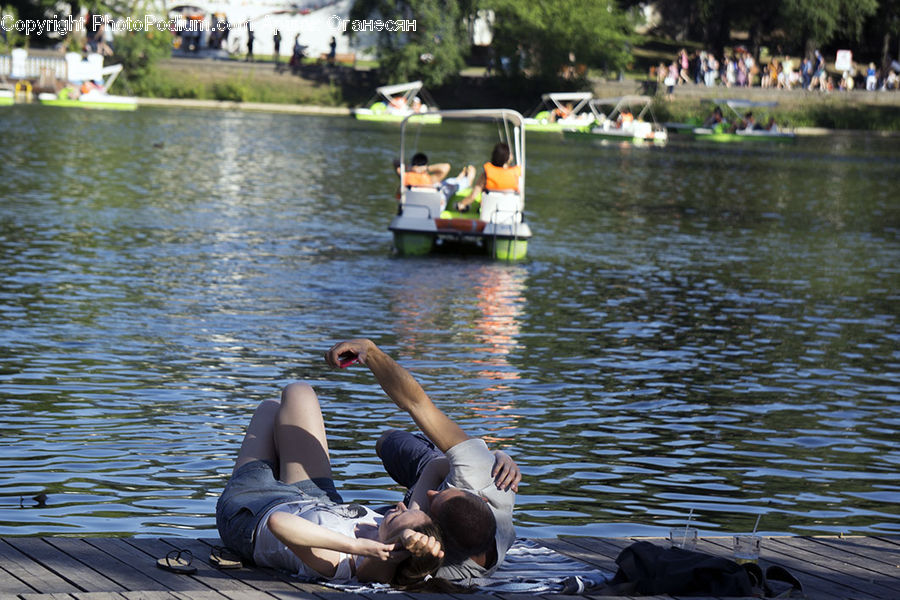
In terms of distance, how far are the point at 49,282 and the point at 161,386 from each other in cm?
634

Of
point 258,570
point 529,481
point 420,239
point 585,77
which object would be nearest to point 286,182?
point 420,239

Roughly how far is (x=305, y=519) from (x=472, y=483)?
2.46ft

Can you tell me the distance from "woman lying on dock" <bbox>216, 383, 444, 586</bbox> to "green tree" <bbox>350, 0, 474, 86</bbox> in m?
65.2

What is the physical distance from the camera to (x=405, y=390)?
6727 mm

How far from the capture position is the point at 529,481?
10.3 m

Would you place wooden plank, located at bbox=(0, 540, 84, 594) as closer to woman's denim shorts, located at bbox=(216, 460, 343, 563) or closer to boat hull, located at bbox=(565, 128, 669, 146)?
woman's denim shorts, located at bbox=(216, 460, 343, 563)

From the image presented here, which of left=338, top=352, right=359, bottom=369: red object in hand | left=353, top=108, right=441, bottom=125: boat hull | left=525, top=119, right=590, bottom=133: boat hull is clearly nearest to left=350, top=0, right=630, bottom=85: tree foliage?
left=353, top=108, right=441, bottom=125: boat hull

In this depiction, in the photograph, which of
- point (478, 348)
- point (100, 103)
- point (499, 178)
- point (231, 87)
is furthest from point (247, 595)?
point (231, 87)

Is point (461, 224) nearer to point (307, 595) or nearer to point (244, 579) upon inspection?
point (244, 579)

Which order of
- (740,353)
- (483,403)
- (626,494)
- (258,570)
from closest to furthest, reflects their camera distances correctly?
(258,570), (626,494), (483,403), (740,353)

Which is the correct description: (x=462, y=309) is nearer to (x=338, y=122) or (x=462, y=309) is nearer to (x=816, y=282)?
(x=816, y=282)

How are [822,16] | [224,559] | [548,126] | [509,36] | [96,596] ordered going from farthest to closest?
[509,36] → [822,16] → [548,126] → [224,559] → [96,596]

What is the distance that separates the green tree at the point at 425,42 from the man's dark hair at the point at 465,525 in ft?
216

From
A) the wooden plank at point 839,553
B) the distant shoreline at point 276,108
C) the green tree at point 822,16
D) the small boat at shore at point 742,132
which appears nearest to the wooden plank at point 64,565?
the wooden plank at point 839,553
